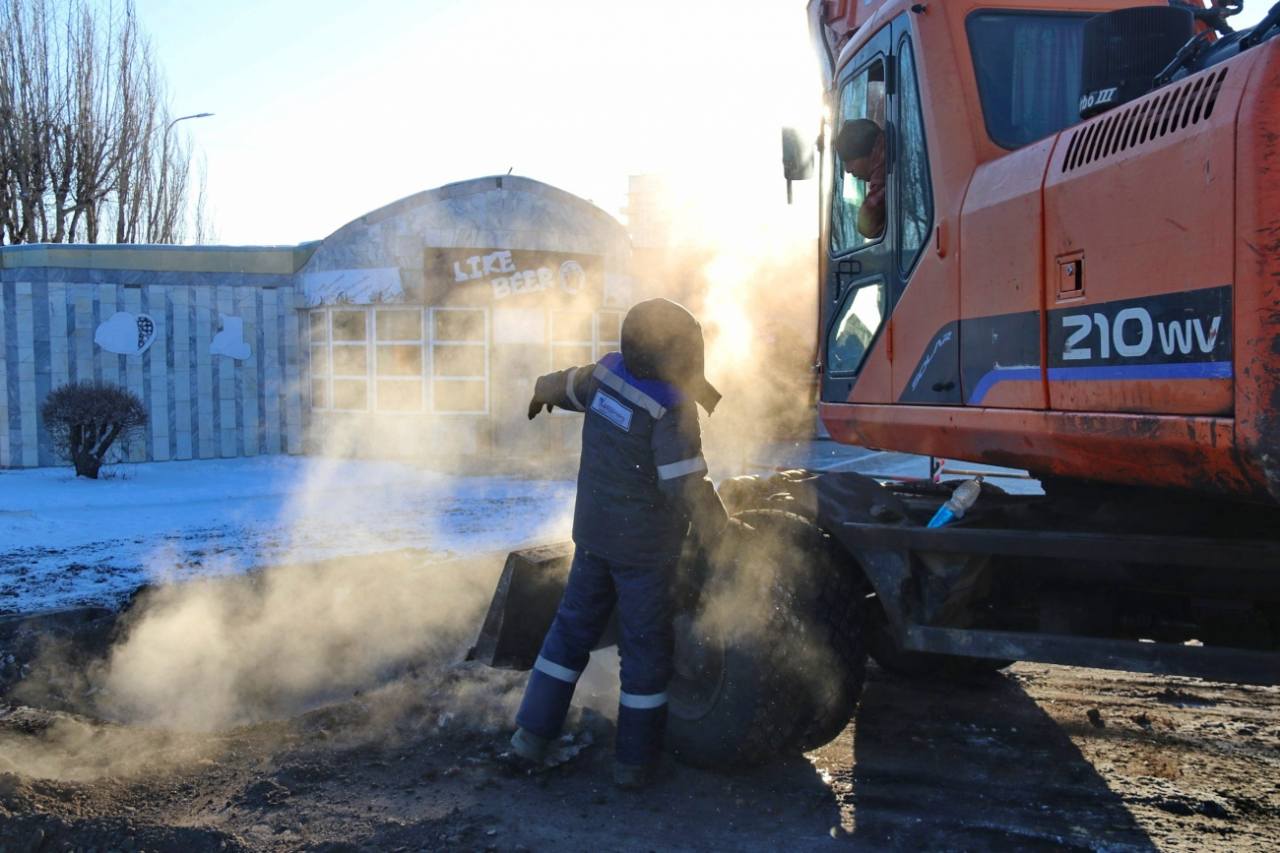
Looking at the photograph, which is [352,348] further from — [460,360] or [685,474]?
[685,474]

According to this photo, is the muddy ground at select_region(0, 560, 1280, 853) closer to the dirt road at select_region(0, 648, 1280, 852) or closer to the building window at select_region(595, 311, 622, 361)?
the dirt road at select_region(0, 648, 1280, 852)

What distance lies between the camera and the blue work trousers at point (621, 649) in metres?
3.97

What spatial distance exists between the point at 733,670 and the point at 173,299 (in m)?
13.8

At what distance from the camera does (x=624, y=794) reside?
393cm

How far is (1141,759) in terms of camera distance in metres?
4.29

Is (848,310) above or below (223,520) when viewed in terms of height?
above

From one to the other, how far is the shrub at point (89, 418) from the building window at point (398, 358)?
416cm

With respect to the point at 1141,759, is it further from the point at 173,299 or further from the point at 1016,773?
the point at 173,299

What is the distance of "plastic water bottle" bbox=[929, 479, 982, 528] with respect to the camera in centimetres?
379

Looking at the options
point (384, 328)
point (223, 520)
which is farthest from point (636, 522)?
point (384, 328)

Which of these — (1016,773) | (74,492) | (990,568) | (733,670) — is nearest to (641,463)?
(733,670)

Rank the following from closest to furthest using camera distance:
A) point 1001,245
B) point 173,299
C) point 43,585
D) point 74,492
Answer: point 1001,245 → point 43,585 → point 74,492 → point 173,299

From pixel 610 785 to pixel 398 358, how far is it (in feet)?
41.9

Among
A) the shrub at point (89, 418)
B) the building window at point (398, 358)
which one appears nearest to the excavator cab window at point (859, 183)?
the shrub at point (89, 418)
